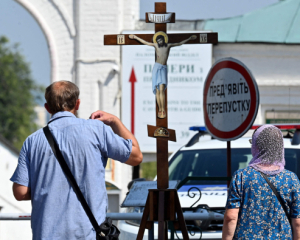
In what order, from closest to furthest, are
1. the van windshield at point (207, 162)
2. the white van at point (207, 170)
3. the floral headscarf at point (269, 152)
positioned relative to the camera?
1. the floral headscarf at point (269, 152)
2. the white van at point (207, 170)
3. the van windshield at point (207, 162)

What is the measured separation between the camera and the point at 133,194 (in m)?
4.57

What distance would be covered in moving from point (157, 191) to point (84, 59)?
8.89 meters

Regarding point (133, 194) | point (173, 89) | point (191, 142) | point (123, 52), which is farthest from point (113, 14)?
point (133, 194)

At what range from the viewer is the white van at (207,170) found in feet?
17.9

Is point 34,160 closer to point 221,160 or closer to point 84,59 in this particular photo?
point 221,160

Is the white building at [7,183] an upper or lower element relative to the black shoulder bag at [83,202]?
lower

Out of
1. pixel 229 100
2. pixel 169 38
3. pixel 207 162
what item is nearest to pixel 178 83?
pixel 207 162

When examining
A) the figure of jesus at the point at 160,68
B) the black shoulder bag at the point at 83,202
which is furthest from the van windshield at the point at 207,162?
the black shoulder bag at the point at 83,202

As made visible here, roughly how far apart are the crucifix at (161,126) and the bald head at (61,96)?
119cm

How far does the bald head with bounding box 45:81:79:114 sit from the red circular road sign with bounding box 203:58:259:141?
87.2 inches

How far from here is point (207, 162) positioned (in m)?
6.59

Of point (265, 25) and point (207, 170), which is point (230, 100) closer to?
point (207, 170)

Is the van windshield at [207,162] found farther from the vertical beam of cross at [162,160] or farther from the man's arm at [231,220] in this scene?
the man's arm at [231,220]

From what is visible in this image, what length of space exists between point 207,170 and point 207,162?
0.41 ft
